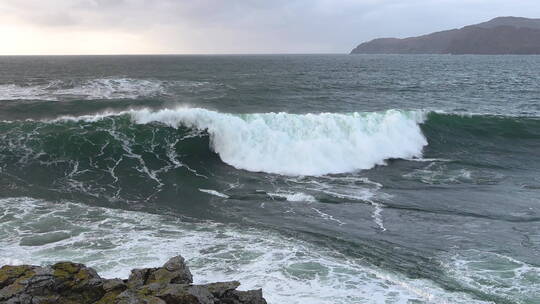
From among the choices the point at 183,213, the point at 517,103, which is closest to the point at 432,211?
the point at 183,213

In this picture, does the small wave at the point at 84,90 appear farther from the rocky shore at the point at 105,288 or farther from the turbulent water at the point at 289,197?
the rocky shore at the point at 105,288

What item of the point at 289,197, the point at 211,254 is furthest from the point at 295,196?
the point at 211,254

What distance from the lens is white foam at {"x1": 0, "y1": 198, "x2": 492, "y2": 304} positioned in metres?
11.1

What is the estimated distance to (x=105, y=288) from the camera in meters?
9.06

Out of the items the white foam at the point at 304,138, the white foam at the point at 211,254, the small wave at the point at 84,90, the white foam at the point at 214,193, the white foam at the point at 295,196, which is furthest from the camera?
the small wave at the point at 84,90

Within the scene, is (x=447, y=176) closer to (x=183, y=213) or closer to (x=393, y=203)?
(x=393, y=203)

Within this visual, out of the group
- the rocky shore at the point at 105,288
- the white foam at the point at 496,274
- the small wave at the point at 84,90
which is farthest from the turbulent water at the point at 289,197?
the small wave at the point at 84,90

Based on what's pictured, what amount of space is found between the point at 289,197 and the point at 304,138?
8.69m

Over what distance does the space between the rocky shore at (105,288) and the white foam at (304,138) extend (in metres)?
14.2

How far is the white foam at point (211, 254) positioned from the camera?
11.1 metres

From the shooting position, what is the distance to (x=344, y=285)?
11.4m

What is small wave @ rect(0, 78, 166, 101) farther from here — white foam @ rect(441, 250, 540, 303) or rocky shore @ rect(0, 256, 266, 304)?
white foam @ rect(441, 250, 540, 303)

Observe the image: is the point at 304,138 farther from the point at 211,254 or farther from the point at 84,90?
the point at 84,90

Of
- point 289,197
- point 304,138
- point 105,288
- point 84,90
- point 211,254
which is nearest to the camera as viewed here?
point 105,288
